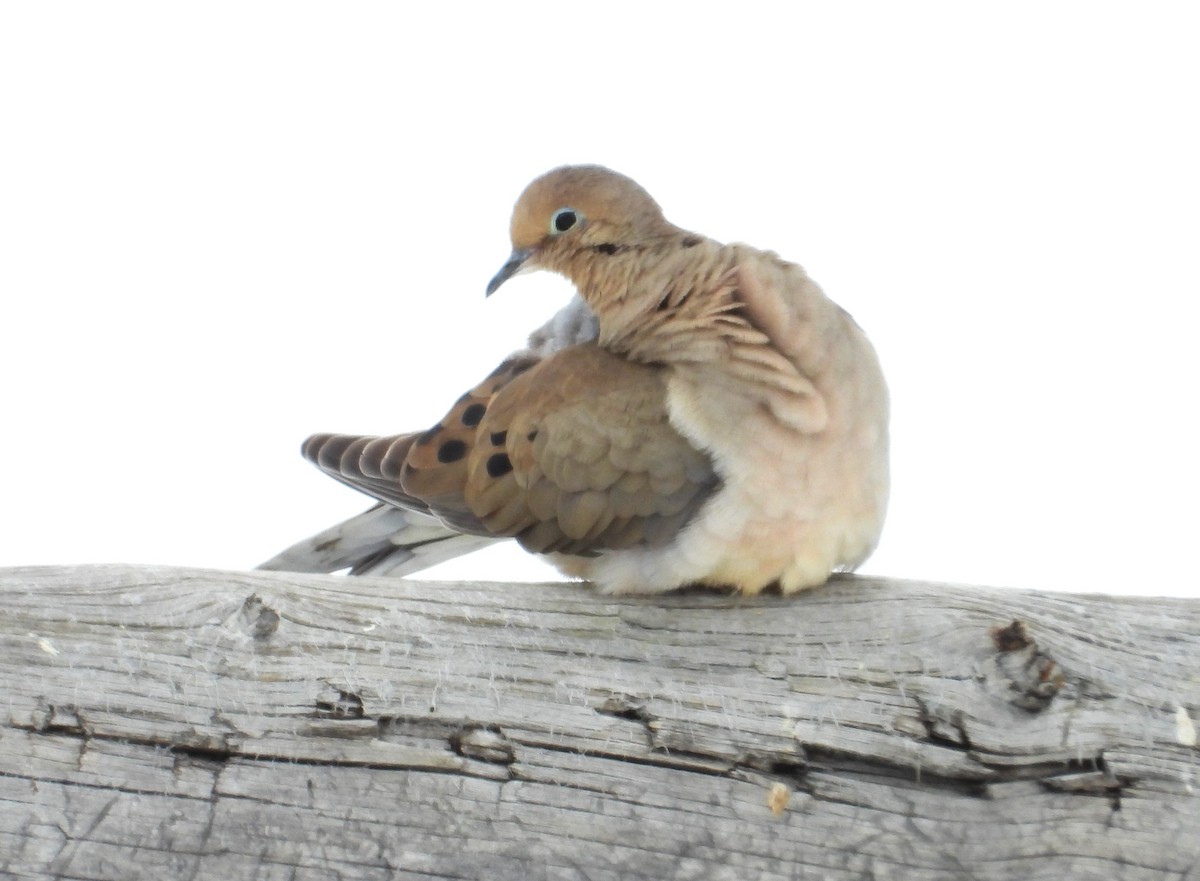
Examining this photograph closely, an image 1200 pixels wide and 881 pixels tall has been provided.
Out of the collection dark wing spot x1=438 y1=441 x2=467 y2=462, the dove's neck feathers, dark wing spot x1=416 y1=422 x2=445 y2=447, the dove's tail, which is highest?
the dove's neck feathers

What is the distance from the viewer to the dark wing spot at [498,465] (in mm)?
2570

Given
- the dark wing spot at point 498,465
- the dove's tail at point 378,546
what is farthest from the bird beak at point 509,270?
the dove's tail at point 378,546

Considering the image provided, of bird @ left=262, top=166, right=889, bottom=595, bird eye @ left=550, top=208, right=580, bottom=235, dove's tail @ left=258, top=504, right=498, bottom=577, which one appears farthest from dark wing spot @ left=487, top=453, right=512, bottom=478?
bird eye @ left=550, top=208, right=580, bottom=235

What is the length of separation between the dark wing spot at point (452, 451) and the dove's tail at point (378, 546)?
0.25 meters

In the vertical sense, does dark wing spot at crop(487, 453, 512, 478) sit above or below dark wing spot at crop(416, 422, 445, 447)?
below

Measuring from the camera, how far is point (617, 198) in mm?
2576

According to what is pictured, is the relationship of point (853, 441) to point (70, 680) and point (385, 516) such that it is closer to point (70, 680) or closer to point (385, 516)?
point (385, 516)

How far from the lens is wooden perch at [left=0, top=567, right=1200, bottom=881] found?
6.98 ft

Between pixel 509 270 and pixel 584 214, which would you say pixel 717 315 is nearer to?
pixel 584 214

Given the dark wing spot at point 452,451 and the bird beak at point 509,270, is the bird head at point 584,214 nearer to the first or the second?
the bird beak at point 509,270

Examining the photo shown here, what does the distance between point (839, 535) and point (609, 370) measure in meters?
0.53

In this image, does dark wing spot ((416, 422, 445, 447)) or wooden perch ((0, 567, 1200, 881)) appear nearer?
wooden perch ((0, 567, 1200, 881))

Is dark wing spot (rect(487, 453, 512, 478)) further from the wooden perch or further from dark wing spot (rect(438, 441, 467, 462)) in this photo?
the wooden perch

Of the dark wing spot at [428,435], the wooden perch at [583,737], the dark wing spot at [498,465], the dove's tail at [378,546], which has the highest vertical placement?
the dark wing spot at [428,435]
